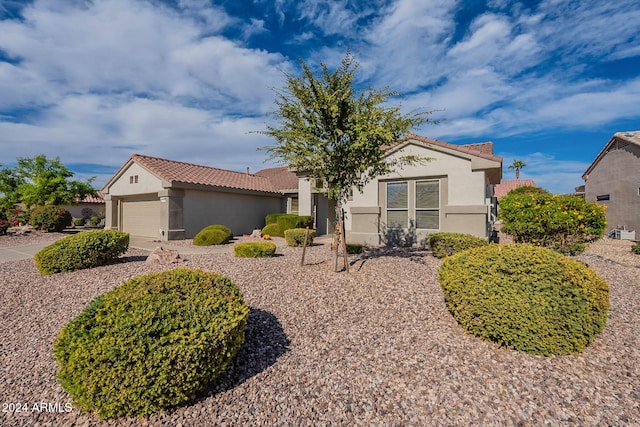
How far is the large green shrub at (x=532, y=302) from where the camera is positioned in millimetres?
3533

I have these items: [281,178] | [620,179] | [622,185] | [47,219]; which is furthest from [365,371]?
[620,179]

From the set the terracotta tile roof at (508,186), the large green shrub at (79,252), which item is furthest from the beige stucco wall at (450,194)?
the terracotta tile roof at (508,186)

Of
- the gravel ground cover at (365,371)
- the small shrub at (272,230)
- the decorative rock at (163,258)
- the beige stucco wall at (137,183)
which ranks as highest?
the beige stucco wall at (137,183)

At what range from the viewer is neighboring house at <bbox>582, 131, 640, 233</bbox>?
1680 centimetres

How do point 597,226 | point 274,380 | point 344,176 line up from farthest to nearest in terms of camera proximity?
point 597,226 → point 344,176 → point 274,380

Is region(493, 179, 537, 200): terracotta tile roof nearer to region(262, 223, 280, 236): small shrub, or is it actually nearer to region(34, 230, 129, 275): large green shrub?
region(262, 223, 280, 236): small shrub

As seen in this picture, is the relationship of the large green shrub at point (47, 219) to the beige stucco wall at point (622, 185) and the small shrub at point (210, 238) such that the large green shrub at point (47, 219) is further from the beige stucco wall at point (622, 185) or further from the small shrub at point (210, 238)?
the beige stucco wall at point (622, 185)

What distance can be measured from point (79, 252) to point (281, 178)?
50.0 feet

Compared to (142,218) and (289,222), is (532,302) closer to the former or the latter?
(289,222)

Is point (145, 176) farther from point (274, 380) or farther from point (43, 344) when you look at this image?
point (274, 380)

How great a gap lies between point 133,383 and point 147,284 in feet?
3.58

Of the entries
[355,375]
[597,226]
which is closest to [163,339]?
[355,375]

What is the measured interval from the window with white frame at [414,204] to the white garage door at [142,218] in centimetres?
1206

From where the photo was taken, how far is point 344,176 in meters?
6.62
